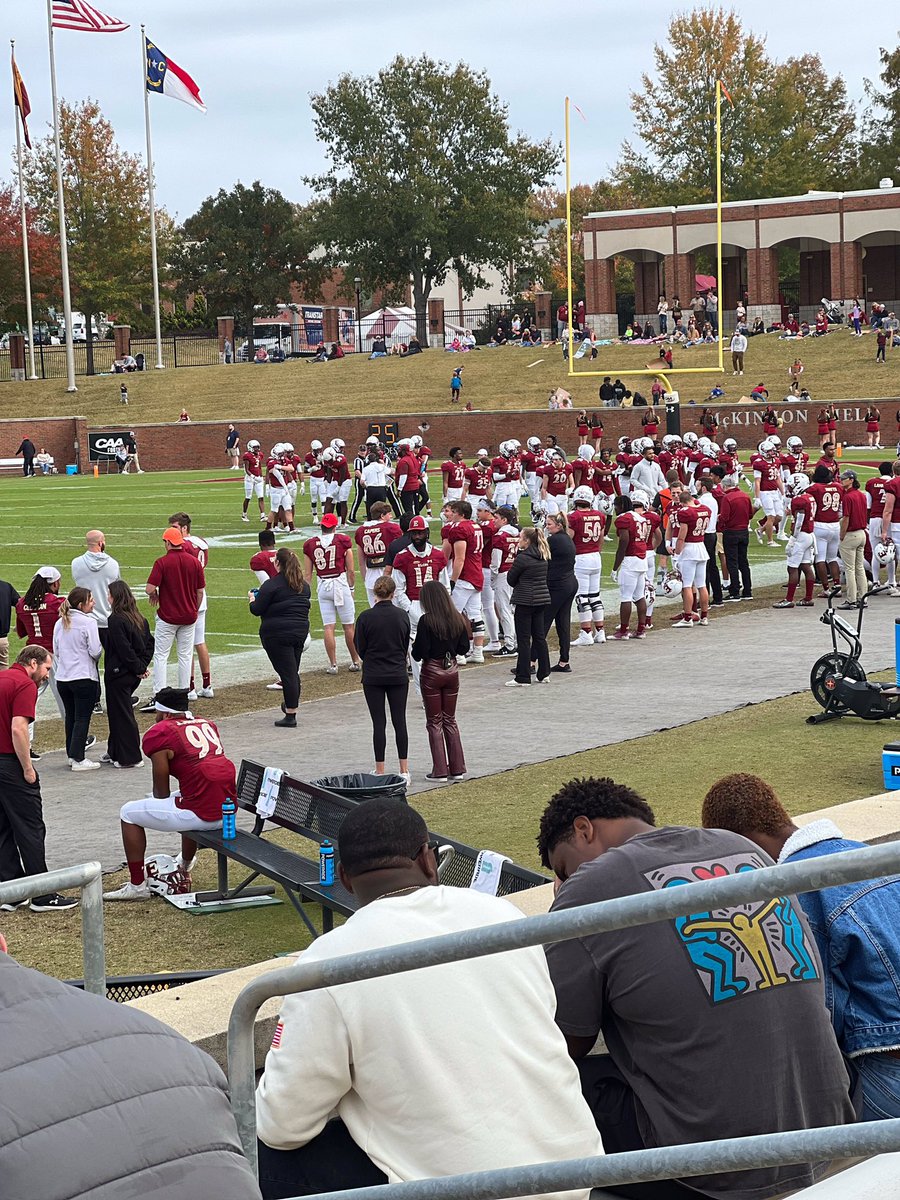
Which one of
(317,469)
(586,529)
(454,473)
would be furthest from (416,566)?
(317,469)

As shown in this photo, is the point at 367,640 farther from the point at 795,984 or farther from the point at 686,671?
the point at 795,984

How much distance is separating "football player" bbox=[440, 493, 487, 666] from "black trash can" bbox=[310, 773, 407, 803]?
734cm

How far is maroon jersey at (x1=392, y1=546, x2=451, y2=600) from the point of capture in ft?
52.4

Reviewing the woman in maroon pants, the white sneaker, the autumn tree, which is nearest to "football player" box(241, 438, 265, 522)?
the woman in maroon pants

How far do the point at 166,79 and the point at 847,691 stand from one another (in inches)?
1828

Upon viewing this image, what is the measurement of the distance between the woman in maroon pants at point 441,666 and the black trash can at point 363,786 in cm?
257

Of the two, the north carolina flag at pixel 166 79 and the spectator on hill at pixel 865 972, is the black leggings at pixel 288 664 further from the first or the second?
the north carolina flag at pixel 166 79

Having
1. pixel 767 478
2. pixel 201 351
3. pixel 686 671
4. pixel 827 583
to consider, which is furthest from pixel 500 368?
pixel 686 671

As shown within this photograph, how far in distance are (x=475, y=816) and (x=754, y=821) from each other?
6.12 meters

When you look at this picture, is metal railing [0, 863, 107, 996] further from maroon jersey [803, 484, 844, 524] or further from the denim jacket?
maroon jersey [803, 484, 844, 524]

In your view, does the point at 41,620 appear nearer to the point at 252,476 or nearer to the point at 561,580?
the point at 561,580

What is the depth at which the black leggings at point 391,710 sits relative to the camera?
12.2 meters

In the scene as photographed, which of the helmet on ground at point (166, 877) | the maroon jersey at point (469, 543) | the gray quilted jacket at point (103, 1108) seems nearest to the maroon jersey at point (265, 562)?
the maroon jersey at point (469, 543)

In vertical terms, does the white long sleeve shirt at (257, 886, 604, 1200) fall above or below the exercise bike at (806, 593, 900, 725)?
above
